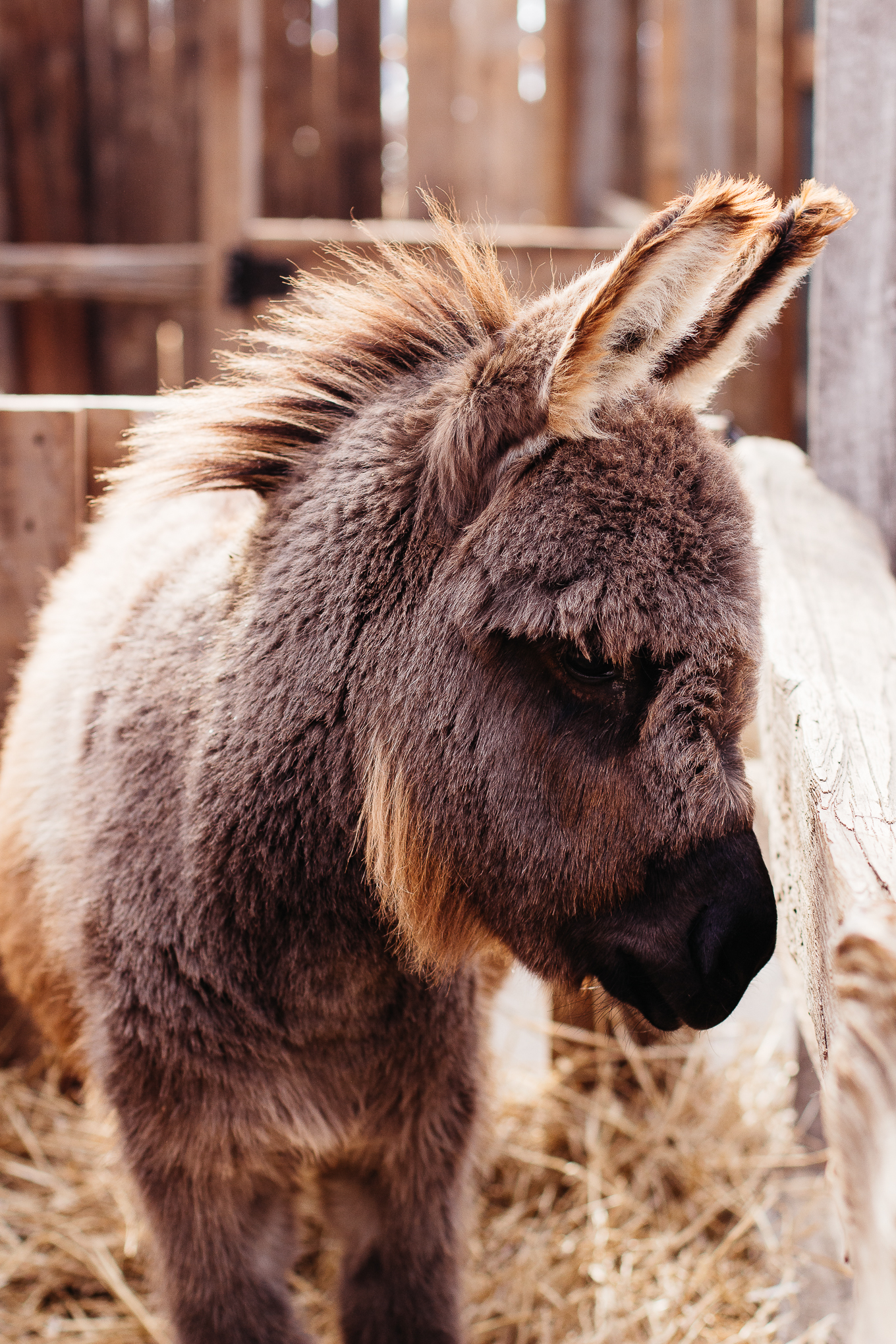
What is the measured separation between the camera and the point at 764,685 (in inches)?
77.6

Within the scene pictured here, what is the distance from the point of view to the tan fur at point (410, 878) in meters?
1.49

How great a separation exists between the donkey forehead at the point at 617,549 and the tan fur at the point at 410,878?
0.81 feet

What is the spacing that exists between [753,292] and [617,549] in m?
0.42

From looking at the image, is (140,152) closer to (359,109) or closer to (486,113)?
(359,109)

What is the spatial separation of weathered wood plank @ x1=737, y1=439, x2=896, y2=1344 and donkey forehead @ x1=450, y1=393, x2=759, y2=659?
0.73 ft

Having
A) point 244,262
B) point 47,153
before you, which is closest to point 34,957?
point 244,262

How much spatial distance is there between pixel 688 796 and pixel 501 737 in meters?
0.24

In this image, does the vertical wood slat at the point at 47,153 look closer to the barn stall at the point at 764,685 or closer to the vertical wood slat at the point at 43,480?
the barn stall at the point at 764,685

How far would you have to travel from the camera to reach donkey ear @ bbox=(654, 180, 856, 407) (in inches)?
55.8

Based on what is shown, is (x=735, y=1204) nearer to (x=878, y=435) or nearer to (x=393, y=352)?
(x=878, y=435)

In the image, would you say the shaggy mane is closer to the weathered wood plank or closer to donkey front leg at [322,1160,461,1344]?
the weathered wood plank

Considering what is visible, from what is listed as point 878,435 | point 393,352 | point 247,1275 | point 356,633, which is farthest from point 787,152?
point 247,1275

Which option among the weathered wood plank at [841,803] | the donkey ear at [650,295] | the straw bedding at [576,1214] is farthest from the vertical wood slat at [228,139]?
the donkey ear at [650,295]

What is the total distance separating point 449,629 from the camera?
1453mm
